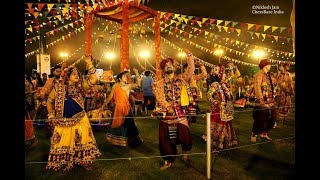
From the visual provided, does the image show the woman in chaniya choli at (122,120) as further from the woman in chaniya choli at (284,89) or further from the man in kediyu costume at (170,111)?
the woman in chaniya choli at (284,89)

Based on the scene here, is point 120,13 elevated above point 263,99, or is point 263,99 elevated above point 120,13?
point 120,13

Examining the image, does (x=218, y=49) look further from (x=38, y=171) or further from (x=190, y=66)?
(x=38, y=171)

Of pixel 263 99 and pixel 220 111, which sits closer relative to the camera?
pixel 220 111

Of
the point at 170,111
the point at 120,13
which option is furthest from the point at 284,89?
the point at 120,13

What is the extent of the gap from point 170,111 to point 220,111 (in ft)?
4.56

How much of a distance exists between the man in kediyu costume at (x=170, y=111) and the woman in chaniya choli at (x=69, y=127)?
A: 1.23m

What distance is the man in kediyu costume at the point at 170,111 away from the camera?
16.6ft

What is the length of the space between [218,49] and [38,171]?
55.9 ft

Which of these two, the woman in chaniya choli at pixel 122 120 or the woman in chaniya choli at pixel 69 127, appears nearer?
the woman in chaniya choli at pixel 69 127

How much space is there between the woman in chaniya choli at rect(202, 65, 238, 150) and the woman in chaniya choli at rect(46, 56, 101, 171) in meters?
2.46

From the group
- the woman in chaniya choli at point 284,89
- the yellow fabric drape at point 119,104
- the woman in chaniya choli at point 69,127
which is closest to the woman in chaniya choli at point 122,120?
the yellow fabric drape at point 119,104

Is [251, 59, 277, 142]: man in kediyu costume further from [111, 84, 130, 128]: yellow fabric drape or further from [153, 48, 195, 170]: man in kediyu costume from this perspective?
[111, 84, 130, 128]: yellow fabric drape

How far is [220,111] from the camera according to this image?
5992 mm

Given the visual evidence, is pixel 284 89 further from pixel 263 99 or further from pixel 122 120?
pixel 122 120
